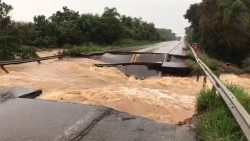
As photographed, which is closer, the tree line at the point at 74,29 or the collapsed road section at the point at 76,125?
the collapsed road section at the point at 76,125

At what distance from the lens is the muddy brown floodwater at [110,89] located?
10.3m

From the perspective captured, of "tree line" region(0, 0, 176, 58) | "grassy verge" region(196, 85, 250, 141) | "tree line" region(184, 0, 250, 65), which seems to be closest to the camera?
"grassy verge" region(196, 85, 250, 141)

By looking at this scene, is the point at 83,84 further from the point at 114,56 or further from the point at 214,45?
the point at 214,45

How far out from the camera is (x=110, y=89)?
1323 cm

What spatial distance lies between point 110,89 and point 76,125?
617 centimetres

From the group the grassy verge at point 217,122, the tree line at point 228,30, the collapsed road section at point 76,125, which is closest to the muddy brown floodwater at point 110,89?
the grassy verge at point 217,122

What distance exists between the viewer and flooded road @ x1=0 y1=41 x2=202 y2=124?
33.8 ft

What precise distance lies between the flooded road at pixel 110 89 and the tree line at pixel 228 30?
17.4 meters

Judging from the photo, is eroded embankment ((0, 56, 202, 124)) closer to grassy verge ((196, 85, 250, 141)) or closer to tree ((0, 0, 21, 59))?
grassy verge ((196, 85, 250, 141))

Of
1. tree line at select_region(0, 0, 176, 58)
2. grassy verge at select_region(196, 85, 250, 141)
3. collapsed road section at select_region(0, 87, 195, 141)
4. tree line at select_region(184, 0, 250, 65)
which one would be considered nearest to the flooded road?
grassy verge at select_region(196, 85, 250, 141)

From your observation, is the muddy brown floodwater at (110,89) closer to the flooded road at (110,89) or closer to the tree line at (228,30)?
the flooded road at (110,89)

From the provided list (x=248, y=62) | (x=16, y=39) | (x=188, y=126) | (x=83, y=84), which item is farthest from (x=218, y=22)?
(x=188, y=126)

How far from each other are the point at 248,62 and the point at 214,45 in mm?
7915

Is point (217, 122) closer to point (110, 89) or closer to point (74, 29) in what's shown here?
point (110, 89)
